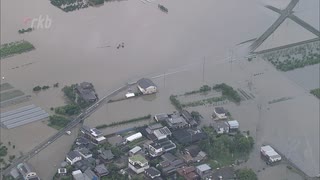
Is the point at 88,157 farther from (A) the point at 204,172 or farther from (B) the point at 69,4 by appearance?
(B) the point at 69,4

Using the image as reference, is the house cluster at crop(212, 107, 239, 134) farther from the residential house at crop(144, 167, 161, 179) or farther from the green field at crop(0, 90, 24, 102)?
the green field at crop(0, 90, 24, 102)

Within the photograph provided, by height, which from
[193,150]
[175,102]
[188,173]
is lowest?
[188,173]

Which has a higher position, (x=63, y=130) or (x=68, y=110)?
(x=68, y=110)

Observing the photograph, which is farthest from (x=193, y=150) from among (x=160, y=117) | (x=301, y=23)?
(x=301, y=23)

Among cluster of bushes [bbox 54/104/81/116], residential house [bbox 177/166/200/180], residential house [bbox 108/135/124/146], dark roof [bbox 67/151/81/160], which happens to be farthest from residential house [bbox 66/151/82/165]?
residential house [bbox 177/166/200/180]

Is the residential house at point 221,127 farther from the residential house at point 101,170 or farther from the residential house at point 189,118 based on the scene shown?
the residential house at point 101,170

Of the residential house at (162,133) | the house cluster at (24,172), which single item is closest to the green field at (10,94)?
the house cluster at (24,172)

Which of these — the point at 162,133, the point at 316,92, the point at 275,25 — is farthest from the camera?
the point at 275,25
